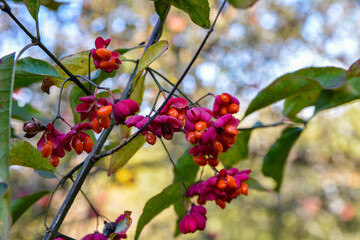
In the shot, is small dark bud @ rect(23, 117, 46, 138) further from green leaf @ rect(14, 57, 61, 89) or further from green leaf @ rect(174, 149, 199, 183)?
green leaf @ rect(174, 149, 199, 183)

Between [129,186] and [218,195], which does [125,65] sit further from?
[218,195]

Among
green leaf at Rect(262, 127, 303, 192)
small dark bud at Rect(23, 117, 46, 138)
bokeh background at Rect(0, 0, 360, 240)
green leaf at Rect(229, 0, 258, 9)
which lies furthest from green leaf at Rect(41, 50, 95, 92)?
bokeh background at Rect(0, 0, 360, 240)

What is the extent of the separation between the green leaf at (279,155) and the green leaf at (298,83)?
19 cm

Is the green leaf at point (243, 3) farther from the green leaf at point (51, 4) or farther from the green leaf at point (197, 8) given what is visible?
the green leaf at point (51, 4)

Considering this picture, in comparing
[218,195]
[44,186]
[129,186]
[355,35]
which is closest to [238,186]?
[218,195]

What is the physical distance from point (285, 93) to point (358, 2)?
3.60 m

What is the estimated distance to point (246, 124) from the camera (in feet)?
10.7

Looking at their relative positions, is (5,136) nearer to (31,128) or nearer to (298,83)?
(31,128)

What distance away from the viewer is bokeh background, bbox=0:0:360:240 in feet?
10.3

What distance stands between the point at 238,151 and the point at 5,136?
25.0 inches

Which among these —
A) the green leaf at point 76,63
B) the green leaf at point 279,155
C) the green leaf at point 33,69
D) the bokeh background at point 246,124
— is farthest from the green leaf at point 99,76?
the bokeh background at point 246,124

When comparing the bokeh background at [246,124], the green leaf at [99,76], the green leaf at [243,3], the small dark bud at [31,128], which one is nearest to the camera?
the small dark bud at [31,128]

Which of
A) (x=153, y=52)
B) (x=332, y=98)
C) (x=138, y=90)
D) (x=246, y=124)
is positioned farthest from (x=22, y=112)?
(x=246, y=124)

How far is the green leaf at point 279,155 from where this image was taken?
0.96 meters
